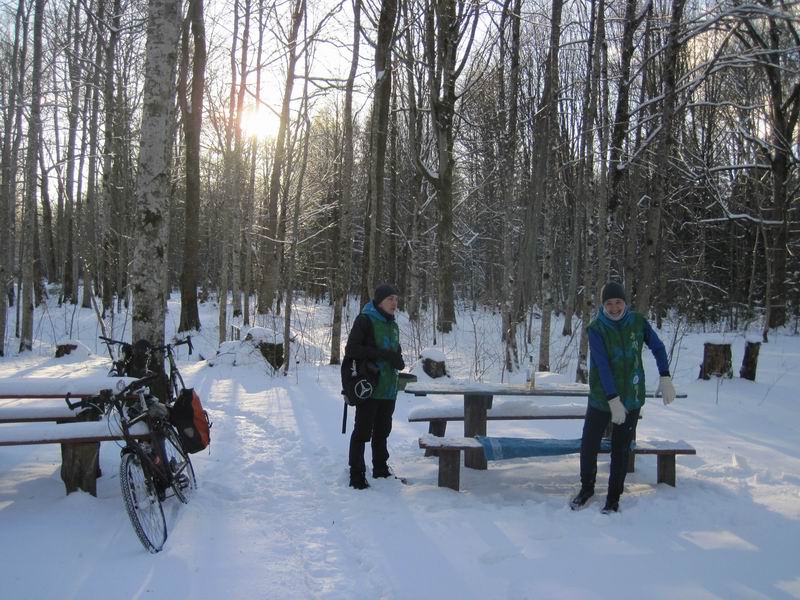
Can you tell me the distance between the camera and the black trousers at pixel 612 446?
14.6 ft

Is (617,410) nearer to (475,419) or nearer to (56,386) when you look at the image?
(475,419)

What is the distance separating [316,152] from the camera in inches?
1008

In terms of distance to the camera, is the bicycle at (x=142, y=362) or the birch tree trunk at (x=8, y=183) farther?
the birch tree trunk at (x=8, y=183)

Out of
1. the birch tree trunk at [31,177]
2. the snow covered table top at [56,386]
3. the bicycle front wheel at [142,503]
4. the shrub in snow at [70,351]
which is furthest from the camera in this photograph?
the birch tree trunk at [31,177]

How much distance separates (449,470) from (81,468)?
3.02 meters

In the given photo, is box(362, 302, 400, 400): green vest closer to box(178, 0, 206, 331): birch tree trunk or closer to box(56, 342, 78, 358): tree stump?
box(56, 342, 78, 358): tree stump

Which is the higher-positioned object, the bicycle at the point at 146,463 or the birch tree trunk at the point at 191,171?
the birch tree trunk at the point at 191,171

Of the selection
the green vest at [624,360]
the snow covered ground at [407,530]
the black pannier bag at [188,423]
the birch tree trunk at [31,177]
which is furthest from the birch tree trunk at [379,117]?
the birch tree trunk at [31,177]

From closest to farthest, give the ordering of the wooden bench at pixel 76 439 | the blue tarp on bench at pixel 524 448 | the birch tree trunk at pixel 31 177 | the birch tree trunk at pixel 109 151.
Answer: the wooden bench at pixel 76 439, the blue tarp on bench at pixel 524 448, the birch tree trunk at pixel 31 177, the birch tree trunk at pixel 109 151

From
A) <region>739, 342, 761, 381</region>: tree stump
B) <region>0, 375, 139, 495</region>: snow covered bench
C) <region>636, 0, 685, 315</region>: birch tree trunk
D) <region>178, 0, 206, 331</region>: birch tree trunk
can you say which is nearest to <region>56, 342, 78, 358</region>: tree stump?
<region>178, 0, 206, 331</region>: birch tree trunk

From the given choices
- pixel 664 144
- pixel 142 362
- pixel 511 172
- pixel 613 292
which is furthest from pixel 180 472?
pixel 511 172

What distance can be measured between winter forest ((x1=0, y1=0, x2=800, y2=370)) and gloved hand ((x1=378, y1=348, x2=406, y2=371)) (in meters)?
2.42

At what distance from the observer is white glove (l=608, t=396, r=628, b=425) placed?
420 centimetres

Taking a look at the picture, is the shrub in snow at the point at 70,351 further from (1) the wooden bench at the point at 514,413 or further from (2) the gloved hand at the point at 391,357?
(2) the gloved hand at the point at 391,357
